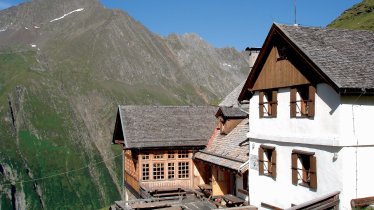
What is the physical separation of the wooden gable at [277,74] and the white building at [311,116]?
4cm

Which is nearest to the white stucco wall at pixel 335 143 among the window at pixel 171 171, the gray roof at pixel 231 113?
the gray roof at pixel 231 113

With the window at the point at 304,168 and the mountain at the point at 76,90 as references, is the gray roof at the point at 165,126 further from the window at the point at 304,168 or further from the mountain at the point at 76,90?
the mountain at the point at 76,90

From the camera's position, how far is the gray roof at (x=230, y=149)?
2220cm

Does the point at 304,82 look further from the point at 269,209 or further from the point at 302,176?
the point at 269,209

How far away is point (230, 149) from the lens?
24.1 metres

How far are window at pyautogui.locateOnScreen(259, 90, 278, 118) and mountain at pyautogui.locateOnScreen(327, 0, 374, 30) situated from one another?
4262 cm

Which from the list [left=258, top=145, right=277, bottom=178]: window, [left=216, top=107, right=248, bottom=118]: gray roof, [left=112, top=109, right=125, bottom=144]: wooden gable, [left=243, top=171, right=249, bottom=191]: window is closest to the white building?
[left=258, top=145, right=277, bottom=178]: window

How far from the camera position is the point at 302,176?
16562 mm

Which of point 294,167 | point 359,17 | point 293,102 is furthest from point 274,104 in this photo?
point 359,17

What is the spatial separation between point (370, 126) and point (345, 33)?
455 centimetres

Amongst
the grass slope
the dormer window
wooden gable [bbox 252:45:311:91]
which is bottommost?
the grass slope

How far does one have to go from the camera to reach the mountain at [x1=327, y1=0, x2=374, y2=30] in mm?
60188

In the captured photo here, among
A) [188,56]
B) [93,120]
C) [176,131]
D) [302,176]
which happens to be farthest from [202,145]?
[188,56]

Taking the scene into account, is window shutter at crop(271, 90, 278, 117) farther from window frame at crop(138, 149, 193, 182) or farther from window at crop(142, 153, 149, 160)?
window at crop(142, 153, 149, 160)
